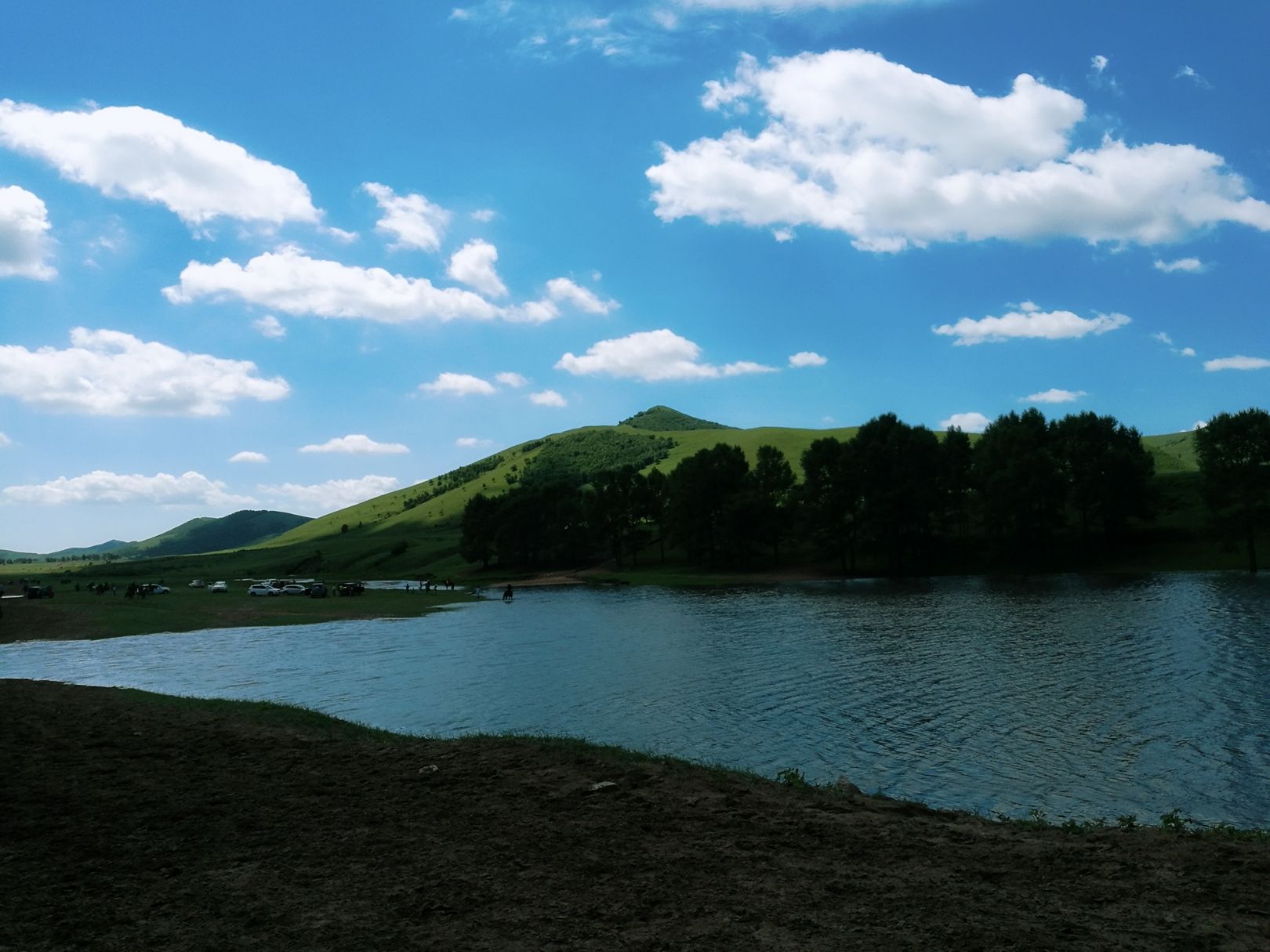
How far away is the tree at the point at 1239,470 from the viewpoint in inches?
3479

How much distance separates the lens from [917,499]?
113625 mm

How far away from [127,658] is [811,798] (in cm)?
4411

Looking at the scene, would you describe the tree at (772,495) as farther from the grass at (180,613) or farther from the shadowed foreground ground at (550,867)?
the shadowed foreground ground at (550,867)

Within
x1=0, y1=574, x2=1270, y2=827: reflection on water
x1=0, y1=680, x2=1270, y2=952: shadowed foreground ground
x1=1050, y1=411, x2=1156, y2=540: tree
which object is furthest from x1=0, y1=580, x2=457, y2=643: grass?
x1=1050, y1=411, x2=1156, y2=540: tree

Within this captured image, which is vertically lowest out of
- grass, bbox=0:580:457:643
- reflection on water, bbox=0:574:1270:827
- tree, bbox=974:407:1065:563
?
reflection on water, bbox=0:574:1270:827

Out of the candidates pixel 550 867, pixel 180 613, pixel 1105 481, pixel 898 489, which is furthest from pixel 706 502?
pixel 550 867

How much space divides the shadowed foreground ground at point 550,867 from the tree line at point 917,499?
94.5m

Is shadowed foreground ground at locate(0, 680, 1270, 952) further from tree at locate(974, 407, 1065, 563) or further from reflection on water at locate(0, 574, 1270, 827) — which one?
tree at locate(974, 407, 1065, 563)

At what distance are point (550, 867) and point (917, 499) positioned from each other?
110 meters

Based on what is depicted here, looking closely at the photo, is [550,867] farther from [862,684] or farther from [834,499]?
[834,499]

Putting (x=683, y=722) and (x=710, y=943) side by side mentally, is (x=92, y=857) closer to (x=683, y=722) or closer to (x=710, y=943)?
(x=710, y=943)

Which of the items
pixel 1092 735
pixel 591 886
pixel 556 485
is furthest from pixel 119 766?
pixel 556 485

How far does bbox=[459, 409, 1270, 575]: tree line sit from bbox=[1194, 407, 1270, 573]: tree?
0.12 metres

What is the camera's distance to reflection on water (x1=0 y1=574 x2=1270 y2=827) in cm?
2017
